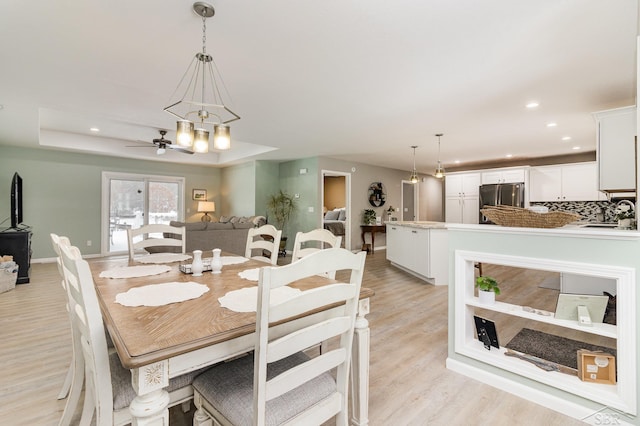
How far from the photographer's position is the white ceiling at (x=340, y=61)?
1.86m

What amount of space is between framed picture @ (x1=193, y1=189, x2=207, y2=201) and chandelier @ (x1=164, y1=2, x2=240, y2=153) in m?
4.82

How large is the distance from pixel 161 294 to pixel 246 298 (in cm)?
44

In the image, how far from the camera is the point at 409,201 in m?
9.42

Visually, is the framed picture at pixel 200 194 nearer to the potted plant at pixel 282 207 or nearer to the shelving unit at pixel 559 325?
the potted plant at pixel 282 207

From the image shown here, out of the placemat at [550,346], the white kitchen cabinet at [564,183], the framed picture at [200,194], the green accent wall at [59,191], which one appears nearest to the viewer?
the placemat at [550,346]

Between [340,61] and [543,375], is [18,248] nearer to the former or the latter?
[340,61]

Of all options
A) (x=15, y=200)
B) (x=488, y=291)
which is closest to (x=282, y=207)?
(x=15, y=200)

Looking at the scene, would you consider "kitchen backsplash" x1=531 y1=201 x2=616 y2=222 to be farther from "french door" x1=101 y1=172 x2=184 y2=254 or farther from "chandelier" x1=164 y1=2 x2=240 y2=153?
"french door" x1=101 y1=172 x2=184 y2=254

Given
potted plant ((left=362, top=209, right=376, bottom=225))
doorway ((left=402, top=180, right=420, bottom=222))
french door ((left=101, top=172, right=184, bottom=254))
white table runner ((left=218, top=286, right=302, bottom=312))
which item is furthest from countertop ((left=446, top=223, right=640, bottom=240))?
french door ((left=101, top=172, right=184, bottom=254))

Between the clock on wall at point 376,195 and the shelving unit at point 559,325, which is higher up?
the clock on wall at point 376,195

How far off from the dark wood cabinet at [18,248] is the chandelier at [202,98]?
3.45 m

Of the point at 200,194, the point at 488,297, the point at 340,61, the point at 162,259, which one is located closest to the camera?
the point at 488,297

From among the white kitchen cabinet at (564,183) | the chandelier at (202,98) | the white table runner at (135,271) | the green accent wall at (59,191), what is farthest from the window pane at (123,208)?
the white kitchen cabinet at (564,183)

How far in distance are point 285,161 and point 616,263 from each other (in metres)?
6.87
